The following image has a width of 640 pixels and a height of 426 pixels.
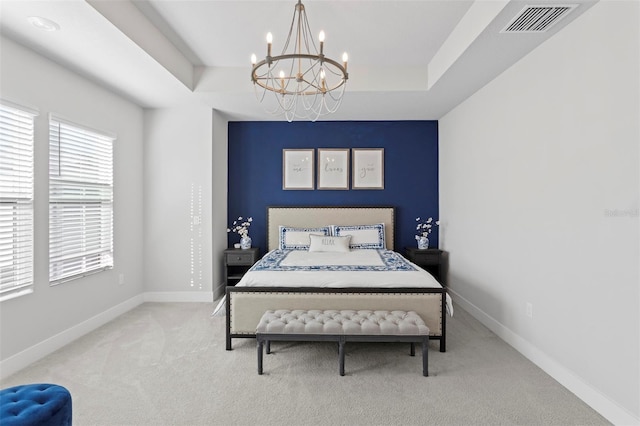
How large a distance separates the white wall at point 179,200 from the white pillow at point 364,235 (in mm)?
1802

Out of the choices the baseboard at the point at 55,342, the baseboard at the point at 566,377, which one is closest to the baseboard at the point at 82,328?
the baseboard at the point at 55,342

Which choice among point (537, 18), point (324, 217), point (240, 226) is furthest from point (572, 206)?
point (240, 226)

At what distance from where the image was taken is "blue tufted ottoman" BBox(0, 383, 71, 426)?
1.25 meters

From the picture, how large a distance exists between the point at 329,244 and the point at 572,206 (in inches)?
103

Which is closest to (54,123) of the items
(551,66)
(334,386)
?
(334,386)

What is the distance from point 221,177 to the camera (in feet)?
15.1

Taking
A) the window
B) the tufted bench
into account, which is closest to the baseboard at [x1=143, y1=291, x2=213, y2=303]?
the window

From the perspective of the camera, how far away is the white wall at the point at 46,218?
248cm

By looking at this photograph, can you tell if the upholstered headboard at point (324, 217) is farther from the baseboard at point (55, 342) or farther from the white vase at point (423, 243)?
the baseboard at point (55, 342)

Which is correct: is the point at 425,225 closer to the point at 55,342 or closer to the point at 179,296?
the point at 179,296

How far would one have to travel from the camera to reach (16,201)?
2.50m

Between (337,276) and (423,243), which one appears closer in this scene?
(337,276)

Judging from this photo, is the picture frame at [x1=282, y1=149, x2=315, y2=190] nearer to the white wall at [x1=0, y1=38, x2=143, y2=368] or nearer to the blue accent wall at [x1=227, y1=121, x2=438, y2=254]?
the blue accent wall at [x1=227, y1=121, x2=438, y2=254]

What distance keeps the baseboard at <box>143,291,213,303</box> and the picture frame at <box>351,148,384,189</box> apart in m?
2.64
